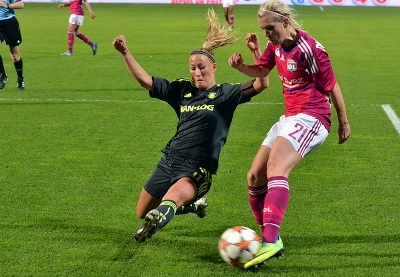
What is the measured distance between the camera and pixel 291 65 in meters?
6.83

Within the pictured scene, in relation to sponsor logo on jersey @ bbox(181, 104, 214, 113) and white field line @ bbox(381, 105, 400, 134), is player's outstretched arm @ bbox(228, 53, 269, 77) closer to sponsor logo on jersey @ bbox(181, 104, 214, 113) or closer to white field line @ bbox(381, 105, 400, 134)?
sponsor logo on jersey @ bbox(181, 104, 214, 113)

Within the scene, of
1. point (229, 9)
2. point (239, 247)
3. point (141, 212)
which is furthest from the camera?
point (229, 9)

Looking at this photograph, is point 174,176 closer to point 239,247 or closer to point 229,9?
point 239,247

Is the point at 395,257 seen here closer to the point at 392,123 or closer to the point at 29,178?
the point at 29,178

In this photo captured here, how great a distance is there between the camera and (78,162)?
1020 centimetres

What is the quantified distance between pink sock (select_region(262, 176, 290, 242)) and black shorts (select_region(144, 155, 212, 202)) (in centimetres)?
76

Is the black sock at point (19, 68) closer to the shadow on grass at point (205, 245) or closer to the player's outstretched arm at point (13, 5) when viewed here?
the player's outstretched arm at point (13, 5)

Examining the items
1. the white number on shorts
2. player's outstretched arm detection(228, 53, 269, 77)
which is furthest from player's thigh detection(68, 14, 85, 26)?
the white number on shorts

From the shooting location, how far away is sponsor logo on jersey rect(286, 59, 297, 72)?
6.81 meters

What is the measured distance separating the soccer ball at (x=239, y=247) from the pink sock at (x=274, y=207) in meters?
0.10

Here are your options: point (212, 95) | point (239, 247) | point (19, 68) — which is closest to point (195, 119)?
point (212, 95)

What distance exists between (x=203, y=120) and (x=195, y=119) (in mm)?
75

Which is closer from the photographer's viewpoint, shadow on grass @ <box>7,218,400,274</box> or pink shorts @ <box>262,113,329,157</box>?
shadow on grass @ <box>7,218,400,274</box>

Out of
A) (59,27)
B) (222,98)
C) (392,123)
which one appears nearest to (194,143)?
(222,98)
